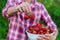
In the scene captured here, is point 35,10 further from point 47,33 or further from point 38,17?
point 47,33

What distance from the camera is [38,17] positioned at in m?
1.57

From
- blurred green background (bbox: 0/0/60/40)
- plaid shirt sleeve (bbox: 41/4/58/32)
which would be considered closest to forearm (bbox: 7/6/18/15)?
plaid shirt sleeve (bbox: 41/4/58/32)

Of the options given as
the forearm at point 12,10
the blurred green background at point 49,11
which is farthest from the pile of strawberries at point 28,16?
the blurred green background at point 49,11

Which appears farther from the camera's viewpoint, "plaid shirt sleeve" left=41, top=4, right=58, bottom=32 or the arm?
"plaid shirt sleeve" left=41, top=4, right=58, bottom=32

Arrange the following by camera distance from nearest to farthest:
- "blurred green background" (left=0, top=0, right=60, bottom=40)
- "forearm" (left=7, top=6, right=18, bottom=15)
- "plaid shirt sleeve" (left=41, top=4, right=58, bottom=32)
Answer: "forearm" (left=7, top=6, right=18, bottom=15), "plaid shirt sleeve" (left=41, top=4, right=58, bottom=32), "blurred green background" (left=0, top=0, right=60, bottom=40)

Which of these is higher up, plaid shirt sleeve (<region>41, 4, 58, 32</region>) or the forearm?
plaid shirt sleeve (<region>41, 4, 58, 32</region>)

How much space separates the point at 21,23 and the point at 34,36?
0.19 m

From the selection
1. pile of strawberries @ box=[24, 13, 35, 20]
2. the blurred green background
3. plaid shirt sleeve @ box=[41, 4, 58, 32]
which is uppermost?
the blurred green background

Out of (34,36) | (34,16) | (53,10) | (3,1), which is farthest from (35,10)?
(53,10)

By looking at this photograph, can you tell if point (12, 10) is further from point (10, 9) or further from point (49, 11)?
point (49, 11)

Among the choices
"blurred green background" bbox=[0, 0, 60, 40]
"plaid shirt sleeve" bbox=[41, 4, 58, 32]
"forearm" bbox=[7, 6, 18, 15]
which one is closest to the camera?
"forearm" bbox=[7, 6, 18, 15]

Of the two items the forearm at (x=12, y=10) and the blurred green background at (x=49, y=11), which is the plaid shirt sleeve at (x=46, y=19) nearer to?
the forearm at (x=12, y=10)

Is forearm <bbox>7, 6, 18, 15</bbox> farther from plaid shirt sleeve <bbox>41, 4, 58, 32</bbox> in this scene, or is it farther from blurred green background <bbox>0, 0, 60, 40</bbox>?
blurred green background <bbox>0, 0, 60, 40</bbox>

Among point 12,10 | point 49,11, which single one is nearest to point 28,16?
point 12,10
